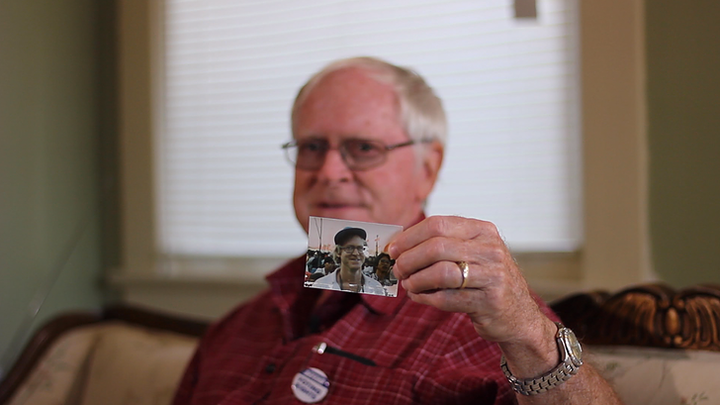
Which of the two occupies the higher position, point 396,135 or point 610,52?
point 610,52

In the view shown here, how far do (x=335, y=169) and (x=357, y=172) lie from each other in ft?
0.14

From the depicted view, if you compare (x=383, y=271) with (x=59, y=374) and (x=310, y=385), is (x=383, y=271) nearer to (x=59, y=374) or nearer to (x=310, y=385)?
(x=310, y=385)

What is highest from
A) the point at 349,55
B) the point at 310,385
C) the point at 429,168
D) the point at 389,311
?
the point at 349,55

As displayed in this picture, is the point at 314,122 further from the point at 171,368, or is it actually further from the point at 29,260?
the point at 29,260

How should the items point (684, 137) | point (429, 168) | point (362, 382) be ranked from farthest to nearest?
point (684, 137), point (429, 168), point (362, 382)

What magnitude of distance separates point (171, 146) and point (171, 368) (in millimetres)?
947

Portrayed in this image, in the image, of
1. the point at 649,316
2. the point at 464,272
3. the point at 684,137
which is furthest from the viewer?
the point at 684,137

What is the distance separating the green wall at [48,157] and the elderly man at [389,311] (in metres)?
0.94

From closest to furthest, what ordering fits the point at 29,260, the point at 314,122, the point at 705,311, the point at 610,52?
1. the point at 705,311
2. the point at 314,122
3. the point at 610,52
4. the point at 29,260

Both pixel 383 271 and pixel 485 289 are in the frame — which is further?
pixel 383 271

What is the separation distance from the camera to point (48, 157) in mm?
2051

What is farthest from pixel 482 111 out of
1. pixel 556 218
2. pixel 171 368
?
pixel 171 368

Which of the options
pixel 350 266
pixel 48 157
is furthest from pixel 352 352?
pixel 48 157

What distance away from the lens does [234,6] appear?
211cm
